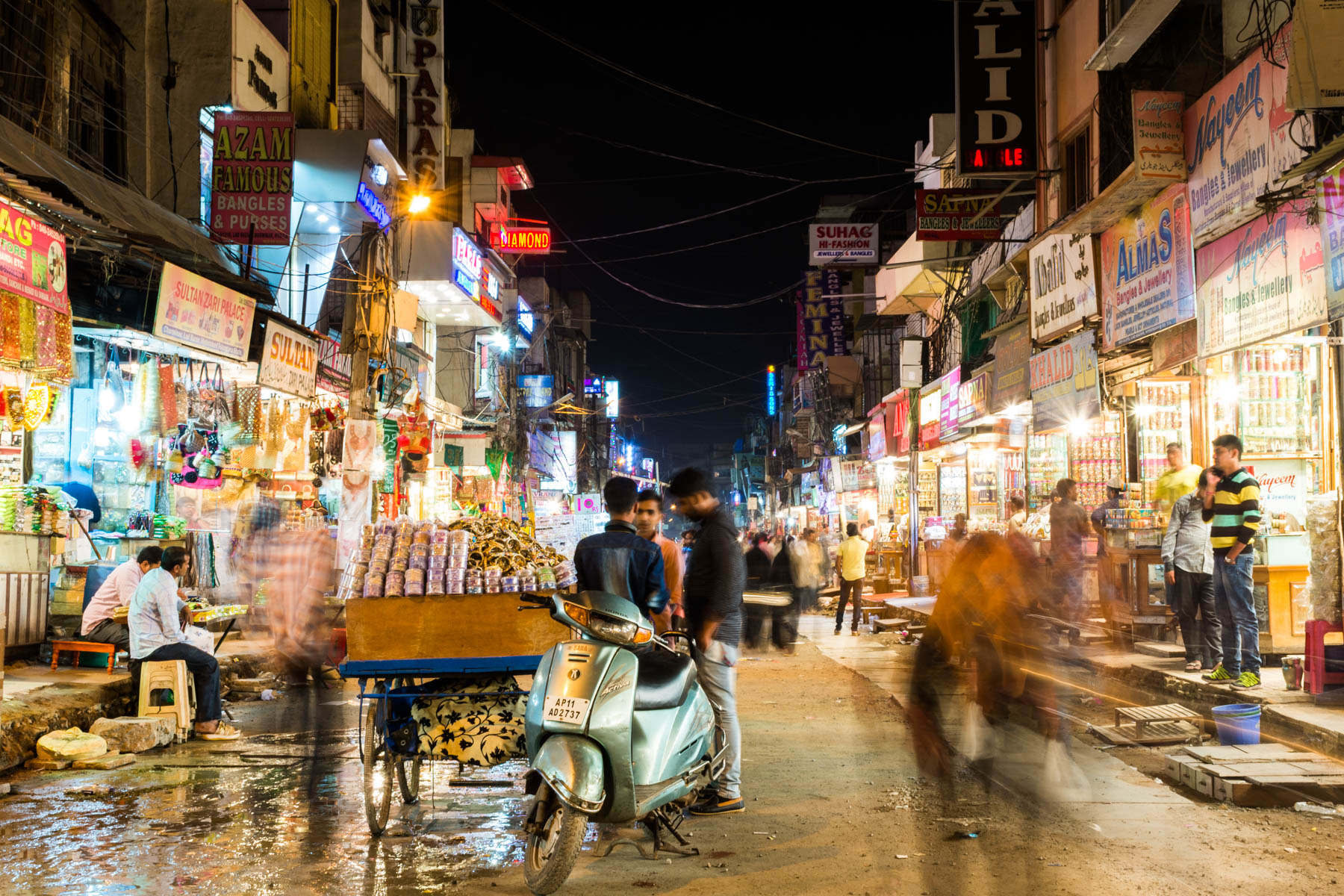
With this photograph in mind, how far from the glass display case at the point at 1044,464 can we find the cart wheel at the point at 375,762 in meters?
13.1

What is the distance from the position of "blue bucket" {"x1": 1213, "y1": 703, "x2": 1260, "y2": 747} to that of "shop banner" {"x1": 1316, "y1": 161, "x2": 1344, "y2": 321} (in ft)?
9.79

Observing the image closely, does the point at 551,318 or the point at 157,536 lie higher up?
the point at 551,318

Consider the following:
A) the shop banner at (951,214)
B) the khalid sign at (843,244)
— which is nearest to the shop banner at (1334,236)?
the shop banner at (951,214)

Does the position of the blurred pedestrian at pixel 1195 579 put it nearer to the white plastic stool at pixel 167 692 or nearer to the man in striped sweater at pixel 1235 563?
the man in striped sweater at pixel 1235 563

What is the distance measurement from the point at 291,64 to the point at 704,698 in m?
17.8

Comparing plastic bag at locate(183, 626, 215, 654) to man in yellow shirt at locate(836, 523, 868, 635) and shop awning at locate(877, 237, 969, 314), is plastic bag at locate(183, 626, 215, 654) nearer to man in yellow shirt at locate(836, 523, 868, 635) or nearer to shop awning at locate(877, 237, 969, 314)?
man in yellow shirt at locate(836, 523, 868, 635)

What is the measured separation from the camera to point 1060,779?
6.13m

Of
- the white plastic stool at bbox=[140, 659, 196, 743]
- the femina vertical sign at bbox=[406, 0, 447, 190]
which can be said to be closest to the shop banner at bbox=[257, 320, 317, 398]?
the white plastic stool at bbox=[140, 659, 196, 743]

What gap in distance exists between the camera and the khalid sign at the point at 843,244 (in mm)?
29484

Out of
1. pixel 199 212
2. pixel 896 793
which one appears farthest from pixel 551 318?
pixel 896 793

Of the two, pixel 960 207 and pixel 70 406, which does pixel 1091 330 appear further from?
pixel 70 406

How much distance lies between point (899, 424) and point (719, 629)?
22.6 meters

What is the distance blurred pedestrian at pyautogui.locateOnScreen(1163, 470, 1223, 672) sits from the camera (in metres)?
10.3

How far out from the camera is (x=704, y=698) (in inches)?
235
